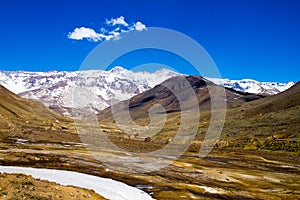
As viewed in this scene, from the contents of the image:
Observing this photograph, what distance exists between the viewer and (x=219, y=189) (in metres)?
70.7

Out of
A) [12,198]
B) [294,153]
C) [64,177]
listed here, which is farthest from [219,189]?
[294,153]

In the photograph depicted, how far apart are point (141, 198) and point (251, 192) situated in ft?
95.2

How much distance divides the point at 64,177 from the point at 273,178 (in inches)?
2425

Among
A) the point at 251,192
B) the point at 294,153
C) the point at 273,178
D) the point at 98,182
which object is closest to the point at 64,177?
the point at 98,182

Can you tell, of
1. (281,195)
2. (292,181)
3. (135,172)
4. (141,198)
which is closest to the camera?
(141,198)

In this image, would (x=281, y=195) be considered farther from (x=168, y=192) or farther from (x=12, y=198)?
(x=12, y=198)

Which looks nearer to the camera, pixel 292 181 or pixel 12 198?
pixel 12 198

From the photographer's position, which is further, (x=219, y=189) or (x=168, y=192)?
(x=219, y=189)

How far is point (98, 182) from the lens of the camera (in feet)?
198

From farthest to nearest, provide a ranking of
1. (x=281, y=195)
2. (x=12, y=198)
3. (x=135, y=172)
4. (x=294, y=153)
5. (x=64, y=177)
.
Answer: (x=294, y=153)
(x=135, y=172)
(x=281, y=195)
(x=64, y=177)
(x=12, y=198)

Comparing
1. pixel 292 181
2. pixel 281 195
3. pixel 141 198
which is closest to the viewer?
pixel 141 198

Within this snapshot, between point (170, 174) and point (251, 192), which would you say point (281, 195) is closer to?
point (251, 192)

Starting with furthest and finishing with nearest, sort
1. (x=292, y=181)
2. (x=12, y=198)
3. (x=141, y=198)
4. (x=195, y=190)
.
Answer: (x=292, y=181), (x=195, y=190), (x=141, y=198), (x=12, y=198)

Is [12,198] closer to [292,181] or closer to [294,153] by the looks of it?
[292,181]
